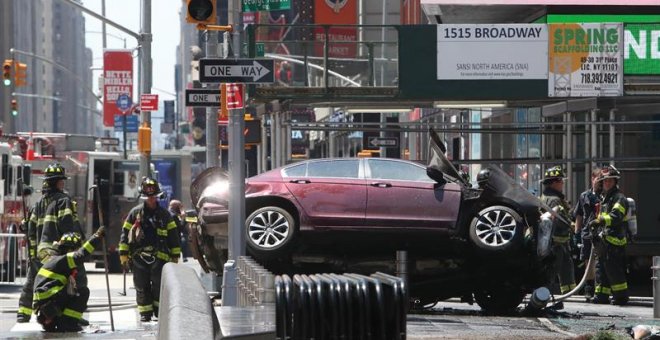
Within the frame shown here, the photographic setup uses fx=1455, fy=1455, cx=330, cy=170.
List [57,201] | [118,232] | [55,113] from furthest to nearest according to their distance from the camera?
[55,113] → [118,232] → [57,201]

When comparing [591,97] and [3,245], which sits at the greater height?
[591,97]

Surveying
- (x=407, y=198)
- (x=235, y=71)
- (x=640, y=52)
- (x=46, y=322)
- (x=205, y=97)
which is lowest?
(x=46, y=322)

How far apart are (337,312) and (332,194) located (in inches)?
339

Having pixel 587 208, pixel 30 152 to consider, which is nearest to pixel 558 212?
pixel 587 208

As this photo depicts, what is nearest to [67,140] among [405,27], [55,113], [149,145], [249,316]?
[149,145]

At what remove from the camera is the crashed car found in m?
16.5

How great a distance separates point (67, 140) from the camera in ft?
112

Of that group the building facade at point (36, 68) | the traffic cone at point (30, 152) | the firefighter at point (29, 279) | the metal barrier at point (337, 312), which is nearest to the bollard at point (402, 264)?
the firefighter at point (29, 279)

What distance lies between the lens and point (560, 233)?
17672mm

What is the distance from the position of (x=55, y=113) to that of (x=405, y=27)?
15692cm

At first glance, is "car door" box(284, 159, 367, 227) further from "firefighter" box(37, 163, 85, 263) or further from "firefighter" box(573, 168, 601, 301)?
"firefighter" box(573, 168, 601, 301)

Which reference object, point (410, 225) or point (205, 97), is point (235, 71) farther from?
point (410, 225)

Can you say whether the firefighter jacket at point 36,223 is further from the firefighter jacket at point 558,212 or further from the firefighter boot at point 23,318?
the firefighter jacket at point 558,212

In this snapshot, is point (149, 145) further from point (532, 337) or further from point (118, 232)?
point (532, 337)
